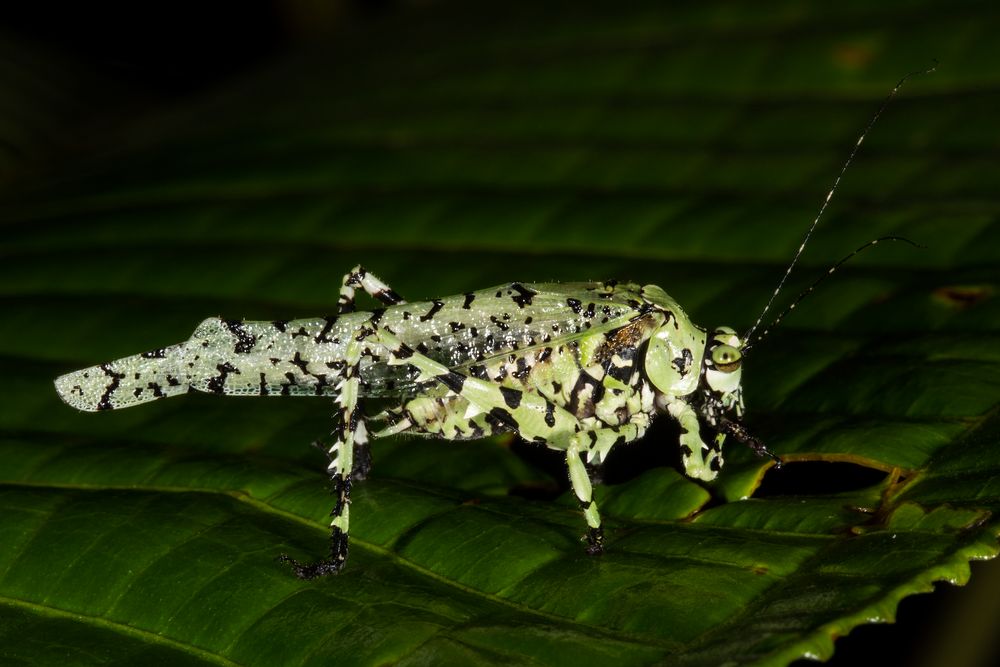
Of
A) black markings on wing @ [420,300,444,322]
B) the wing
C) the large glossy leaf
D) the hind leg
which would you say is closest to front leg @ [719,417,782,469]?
the large glossy leaf

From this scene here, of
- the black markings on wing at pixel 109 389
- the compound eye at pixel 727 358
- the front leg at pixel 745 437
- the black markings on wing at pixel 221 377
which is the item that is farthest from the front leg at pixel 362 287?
the front leg at pixel 745 437

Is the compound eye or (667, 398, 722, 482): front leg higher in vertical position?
the compound eye

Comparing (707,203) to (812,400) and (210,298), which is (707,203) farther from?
(210,298)

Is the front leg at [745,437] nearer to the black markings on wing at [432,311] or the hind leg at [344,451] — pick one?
the black markings on wing at [432,311]

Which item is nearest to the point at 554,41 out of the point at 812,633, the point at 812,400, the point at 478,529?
the point at 812,400

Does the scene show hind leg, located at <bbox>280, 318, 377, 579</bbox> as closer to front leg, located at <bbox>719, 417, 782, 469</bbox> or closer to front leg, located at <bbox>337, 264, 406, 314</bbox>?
front leg, located at <bbox>337, 264, 406, 314</bbox>
